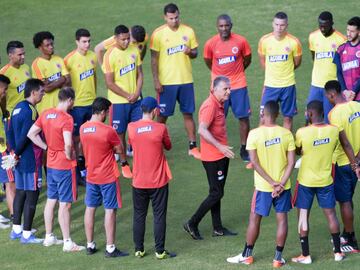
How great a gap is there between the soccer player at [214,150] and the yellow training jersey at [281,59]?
3.29 metres

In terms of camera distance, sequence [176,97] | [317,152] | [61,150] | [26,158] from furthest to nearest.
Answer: [176,97] → [26,158] → [61,150] → [317,152]

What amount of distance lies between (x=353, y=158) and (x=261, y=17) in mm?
11344

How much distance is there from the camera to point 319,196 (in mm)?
9984

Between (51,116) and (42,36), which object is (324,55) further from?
(51,116)

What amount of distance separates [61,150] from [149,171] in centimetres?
133

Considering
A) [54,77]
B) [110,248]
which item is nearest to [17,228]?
[110,248]

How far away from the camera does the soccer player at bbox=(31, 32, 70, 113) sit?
13.1 m

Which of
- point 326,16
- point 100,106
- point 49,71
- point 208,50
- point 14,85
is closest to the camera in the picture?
point 100,106

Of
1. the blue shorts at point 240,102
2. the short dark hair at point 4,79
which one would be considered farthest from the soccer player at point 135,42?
the short dark hair at point 4,79

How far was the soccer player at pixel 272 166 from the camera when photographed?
31.7 ft

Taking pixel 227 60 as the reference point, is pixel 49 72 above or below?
below

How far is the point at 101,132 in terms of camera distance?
10266 mm

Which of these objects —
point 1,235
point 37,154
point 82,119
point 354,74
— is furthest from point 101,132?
point 354,74

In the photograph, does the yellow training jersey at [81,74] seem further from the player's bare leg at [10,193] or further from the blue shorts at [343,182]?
the blue shorts at [343,182]
